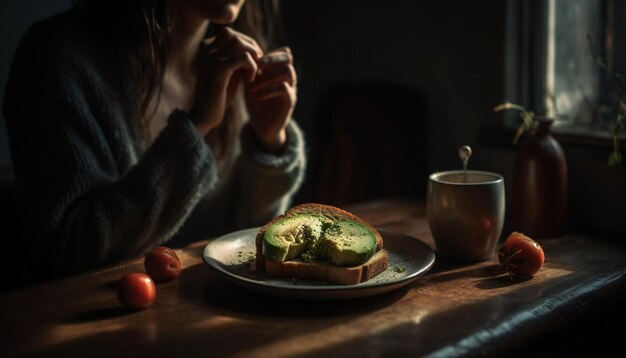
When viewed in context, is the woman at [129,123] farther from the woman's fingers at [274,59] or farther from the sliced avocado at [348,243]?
the sliced avocado at [348,243]

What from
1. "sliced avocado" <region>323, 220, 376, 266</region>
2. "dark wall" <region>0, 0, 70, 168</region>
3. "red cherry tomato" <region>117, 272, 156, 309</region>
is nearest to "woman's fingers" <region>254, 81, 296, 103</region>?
"sliced avocado" <region>323, 220, 376, 266</region>

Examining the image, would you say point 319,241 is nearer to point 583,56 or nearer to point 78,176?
point 78,176

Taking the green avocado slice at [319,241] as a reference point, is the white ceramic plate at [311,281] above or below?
below

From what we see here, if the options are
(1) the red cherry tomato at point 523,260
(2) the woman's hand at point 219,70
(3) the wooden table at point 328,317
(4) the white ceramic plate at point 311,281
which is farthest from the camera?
(2) the woman's hand at point 219,70

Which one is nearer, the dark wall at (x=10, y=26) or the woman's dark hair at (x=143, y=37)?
the woman's dark hair at (x=143, y=37)

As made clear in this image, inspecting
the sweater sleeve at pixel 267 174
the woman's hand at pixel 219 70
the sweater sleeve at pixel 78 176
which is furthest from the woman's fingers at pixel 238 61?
the sweater sleeve at pixel 267 174


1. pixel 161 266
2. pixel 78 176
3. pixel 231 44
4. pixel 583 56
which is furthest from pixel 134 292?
pixel 583 56
